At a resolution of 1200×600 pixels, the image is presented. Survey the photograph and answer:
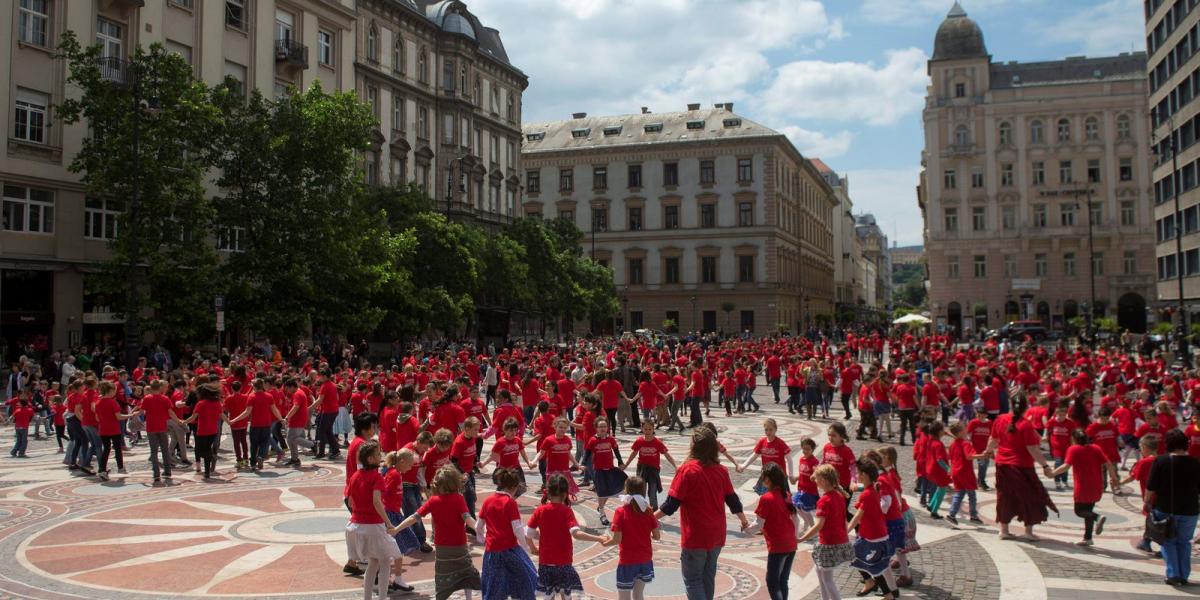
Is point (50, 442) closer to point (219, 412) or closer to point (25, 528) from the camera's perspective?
point (219, 412)

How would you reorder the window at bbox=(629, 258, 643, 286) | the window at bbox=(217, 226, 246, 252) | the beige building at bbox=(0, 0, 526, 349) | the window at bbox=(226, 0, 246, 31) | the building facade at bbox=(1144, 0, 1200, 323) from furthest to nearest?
the window at bbox=(629, 258, 643, 286) → the building facade at bbox=(1144, 0, 1200, 323) → the window at bbox=(226, 0, 246, 31) → the window at bbox=(217, 226, 246, 252) → the beige building at bbox=(0, 0, 526, 349)

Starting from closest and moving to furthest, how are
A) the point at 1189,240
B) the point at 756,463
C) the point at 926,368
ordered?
the point at 756,463
the point at 926,368
the point at 1189,240

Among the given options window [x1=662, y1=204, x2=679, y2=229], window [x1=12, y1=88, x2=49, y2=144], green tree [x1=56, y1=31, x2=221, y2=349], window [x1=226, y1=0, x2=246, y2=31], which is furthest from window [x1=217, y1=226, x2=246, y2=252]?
window [x1=662, y1=204, x2=679, y2=229]

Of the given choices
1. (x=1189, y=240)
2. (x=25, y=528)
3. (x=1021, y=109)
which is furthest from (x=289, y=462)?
(x=1021, y=109)

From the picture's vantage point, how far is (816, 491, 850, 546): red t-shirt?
25.7 ft

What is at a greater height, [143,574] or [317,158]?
[317,158]

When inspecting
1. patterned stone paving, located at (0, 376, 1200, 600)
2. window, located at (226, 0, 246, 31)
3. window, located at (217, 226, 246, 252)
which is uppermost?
window, located at (226, 0, 246, 31)

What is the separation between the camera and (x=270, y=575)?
9.43m

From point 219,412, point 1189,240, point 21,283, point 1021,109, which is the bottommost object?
point 219,412

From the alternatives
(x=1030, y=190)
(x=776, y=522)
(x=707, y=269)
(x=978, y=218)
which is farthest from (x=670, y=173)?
(x=776, y=522)

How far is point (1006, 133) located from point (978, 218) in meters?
7.65

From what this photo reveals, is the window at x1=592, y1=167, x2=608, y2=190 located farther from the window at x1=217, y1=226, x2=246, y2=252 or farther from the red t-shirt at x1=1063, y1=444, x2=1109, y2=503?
the red t-shirt at x1=1063, y1=444, x2=1109, y2=503

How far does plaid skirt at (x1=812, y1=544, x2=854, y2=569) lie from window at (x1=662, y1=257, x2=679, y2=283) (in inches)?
2880

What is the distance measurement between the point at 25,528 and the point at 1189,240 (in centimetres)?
5802
